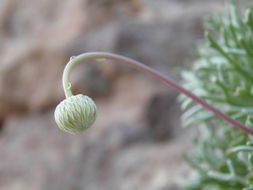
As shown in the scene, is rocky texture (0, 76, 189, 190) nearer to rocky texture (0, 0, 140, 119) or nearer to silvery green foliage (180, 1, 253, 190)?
rocky texture (0, 0, 140, 119)

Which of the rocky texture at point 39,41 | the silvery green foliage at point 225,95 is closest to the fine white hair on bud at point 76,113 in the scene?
the silvery green foliage at point 225,95

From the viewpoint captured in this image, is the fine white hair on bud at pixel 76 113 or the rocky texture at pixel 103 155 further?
the rocky texture at pixel 103 155

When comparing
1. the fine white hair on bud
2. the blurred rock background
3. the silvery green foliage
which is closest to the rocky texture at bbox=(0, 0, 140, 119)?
the blurred rock background

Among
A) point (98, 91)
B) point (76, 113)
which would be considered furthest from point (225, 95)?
point (98, 91)

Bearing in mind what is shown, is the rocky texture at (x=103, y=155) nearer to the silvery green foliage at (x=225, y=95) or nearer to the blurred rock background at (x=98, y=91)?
the blurred rock background at (x=98, y=91)

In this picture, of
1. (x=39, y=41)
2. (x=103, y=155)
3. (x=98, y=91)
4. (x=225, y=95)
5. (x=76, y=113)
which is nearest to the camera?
(x=76, y=113)

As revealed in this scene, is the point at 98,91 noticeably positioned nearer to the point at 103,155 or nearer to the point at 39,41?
the point at 103,155

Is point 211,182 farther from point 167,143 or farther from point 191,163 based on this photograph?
point 167,143
